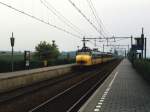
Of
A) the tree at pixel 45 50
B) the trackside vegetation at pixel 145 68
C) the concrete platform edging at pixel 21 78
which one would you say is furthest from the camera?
the tree at pixel 45 50

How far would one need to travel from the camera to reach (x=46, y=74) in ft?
101

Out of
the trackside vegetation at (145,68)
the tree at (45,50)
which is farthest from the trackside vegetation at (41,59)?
the trackside vegetation at (145,68)

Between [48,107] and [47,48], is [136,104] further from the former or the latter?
[47,48]

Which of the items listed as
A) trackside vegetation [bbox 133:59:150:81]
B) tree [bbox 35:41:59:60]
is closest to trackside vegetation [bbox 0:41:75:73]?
tree [bbox 35:41:59:60]

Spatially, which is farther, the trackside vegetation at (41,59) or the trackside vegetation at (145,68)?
the trackside vegetation at (41,59)

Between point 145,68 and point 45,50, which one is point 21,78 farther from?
point 45,50

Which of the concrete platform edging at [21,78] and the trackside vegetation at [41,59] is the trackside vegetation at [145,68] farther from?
the trackside vegetation at [41,59]

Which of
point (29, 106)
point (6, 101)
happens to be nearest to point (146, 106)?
point (29, 106)

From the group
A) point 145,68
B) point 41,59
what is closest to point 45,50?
point 41,59

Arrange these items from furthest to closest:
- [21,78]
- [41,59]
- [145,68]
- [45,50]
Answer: [45,50] < [41,59] < [145,68] < [21,78]

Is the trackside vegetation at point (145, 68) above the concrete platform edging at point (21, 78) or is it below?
above

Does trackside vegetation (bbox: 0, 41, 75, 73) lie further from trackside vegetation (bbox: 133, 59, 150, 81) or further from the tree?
trackside vegetation (bbox: 133, 59, 150, 81)

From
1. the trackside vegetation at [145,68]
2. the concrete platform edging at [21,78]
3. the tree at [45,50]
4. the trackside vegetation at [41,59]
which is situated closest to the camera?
the concrete platform edging at [21,78]

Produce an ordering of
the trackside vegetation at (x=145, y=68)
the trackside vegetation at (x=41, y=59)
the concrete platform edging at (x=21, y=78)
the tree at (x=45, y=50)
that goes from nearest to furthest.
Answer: the concrete platform edging at (x=21, y=78)
the trackside vegetation at (x=145, y=68)
the trackside vegetation at (x=41, y=59)
the tree at (x=45, y=50)
